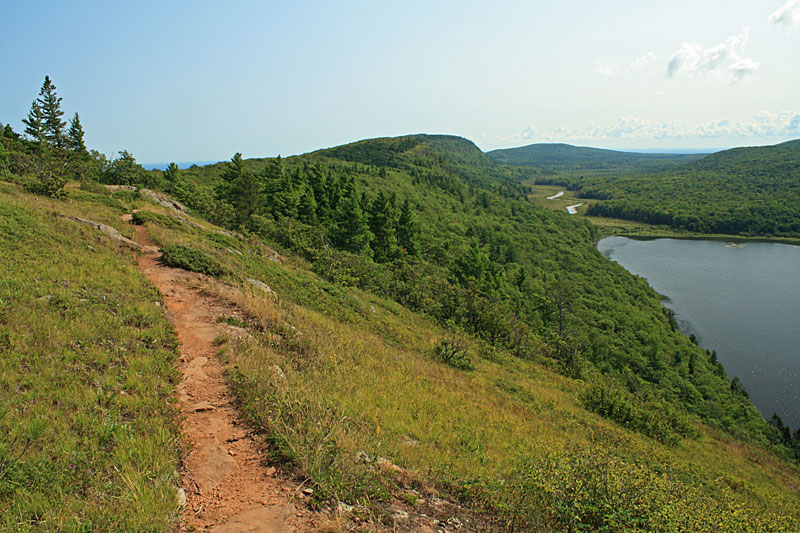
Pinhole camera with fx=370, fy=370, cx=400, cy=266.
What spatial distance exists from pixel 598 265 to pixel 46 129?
99800 millimetres

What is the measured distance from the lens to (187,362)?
799 centimetres

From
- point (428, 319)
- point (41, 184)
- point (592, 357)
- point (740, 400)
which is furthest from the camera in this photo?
point (592, 357)

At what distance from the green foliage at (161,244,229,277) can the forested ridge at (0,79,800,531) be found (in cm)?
7

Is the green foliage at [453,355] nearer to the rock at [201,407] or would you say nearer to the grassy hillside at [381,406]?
the grassy hillside at [381,406]

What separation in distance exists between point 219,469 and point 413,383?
23.5 feet

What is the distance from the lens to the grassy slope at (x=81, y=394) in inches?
153

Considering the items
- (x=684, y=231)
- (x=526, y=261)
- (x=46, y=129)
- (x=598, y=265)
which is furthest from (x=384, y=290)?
(x=684, y=231)

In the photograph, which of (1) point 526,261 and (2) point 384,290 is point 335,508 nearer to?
(2) point 384,290

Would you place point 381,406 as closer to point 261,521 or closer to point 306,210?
point 261,521

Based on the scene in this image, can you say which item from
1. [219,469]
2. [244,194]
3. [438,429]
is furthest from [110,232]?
[244,194]

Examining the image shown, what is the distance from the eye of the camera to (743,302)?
71.2 meters

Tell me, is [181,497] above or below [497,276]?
above

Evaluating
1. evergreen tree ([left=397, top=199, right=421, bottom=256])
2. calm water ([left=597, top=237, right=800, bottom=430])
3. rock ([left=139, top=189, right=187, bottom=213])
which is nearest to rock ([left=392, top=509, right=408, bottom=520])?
rock ([left=139, top=189, right=187, bottom=213])

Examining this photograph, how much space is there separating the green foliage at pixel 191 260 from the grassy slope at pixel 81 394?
7.56 ft
